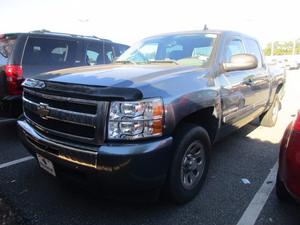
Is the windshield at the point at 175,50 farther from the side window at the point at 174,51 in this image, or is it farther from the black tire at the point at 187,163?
the black tire at the point at 187,163

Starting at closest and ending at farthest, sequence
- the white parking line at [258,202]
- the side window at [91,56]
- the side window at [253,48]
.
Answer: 1. the white parking line at [258,202]
2. the side window at [253,48]
3. the side window at [91,56]

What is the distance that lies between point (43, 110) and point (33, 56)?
3.02 meters

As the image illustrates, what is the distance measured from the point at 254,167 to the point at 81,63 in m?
4.01

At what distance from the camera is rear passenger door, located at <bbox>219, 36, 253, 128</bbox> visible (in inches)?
148

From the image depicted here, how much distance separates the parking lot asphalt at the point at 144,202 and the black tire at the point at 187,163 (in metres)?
0.16

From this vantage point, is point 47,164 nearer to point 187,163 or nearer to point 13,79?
point 187,163

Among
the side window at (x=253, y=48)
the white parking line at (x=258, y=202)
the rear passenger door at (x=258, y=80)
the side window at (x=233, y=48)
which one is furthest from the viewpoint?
the side window at (x=253, y=48)

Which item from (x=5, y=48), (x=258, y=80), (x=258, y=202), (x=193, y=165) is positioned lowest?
(x=258, y=202)

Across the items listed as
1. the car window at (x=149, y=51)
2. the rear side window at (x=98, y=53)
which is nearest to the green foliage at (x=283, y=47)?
the rear side window at (x=98, y=53)

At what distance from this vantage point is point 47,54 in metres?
5.97

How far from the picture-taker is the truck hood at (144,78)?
2689 millimetres

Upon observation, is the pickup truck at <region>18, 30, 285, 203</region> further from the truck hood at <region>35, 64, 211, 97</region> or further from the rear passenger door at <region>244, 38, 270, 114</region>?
the rear passenger door at <region>244, 38, 270, 114</region>

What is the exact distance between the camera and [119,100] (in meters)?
2.50

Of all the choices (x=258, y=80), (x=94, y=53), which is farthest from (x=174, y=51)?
(x=94, y=53)
